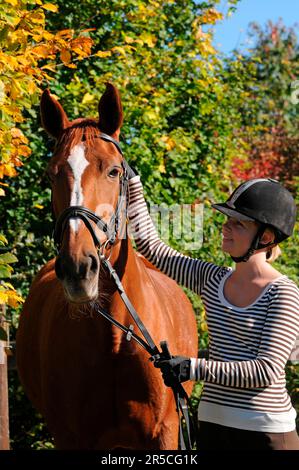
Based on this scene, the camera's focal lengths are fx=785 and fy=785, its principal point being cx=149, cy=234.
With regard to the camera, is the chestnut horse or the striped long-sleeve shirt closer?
the striped long-sleeve shirt

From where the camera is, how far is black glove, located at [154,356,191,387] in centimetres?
277

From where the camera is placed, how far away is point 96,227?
10.8 ft

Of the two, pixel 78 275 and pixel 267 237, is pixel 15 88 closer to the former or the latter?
pixel 78 275

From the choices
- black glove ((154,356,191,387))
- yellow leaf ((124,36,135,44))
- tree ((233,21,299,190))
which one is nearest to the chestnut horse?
black glove ((154,356,191,387))

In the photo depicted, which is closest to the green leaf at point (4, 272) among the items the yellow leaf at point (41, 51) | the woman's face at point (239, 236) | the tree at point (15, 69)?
the tree at point (15, 69)

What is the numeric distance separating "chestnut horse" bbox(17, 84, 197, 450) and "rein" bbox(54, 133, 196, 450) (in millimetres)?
39

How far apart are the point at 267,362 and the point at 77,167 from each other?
48.0 inches

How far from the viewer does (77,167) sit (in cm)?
338

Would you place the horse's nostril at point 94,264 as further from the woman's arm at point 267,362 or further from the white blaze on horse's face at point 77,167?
the woman's arm at point 267,362

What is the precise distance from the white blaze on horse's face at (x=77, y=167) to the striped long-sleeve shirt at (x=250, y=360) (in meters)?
0.71

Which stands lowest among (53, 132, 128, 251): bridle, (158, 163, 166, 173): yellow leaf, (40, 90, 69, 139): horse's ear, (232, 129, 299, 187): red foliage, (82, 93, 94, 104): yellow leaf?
(53, 132, 128, 251): bridle

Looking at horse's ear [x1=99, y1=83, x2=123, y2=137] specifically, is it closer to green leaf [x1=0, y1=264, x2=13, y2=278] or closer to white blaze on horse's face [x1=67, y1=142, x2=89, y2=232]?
white blaze on horse's face [x1=67, y1=142, x2=89, y2=232]
